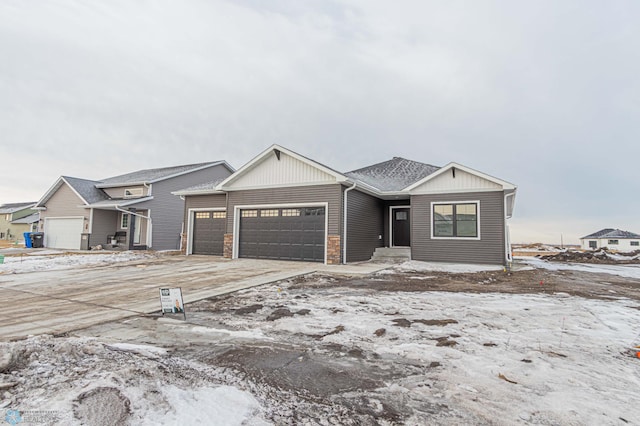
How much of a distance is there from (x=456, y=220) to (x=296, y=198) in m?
6.62

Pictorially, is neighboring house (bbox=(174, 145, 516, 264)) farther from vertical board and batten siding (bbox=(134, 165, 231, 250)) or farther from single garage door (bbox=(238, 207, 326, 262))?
vertical board and batten siding (bbox=(134, 165, 231, 250))

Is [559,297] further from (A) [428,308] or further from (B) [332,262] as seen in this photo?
(B) [332,262]

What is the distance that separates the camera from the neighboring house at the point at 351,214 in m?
11.6

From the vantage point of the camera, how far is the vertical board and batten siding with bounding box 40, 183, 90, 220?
1955 cm

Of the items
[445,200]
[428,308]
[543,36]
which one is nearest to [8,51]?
[428,308]

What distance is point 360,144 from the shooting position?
22031mm

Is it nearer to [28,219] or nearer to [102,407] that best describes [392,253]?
Result: [102,407]

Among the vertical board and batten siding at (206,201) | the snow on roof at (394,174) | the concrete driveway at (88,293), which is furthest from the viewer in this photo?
the vertical board and batten siding at (206,201)

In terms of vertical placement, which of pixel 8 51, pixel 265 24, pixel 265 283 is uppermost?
pixel 265 24

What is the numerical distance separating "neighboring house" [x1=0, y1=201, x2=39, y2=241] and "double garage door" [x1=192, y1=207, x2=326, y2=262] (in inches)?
1354

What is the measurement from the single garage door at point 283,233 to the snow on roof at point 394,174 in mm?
3054

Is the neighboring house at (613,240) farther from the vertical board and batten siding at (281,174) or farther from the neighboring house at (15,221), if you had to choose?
the neighboring house at (15,221)

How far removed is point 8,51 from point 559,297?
19.1 m

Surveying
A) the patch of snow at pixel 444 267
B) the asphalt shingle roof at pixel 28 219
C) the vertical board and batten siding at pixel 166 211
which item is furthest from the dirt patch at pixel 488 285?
the asphalt shingle roof at pixel 28 219
